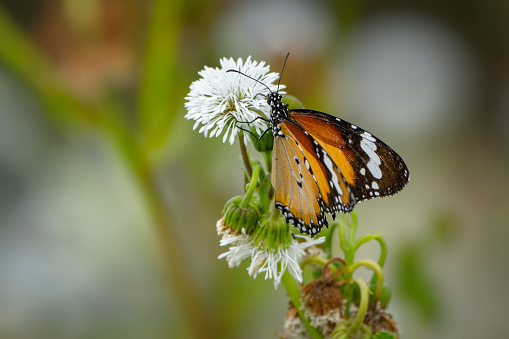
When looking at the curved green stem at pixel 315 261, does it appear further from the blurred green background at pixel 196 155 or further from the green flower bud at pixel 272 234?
the blurred green background at pixel 196 155

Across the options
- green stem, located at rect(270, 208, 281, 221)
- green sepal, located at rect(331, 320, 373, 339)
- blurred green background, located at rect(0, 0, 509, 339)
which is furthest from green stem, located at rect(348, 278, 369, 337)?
blurred green background, located at rect(0, 0, 509, 339)

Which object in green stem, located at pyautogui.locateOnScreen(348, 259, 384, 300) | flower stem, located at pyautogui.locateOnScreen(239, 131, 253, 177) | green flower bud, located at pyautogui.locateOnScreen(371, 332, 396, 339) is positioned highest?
flower stem, located at pyautogui.locateOnScreen(239, 131, 253, 177)

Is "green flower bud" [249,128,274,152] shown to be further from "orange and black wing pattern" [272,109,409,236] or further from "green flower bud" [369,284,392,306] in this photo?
"green flower bud" [369,284,392,306]

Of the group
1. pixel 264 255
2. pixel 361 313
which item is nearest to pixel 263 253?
pixel 264 255

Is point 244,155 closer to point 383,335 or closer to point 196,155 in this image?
point 383,335

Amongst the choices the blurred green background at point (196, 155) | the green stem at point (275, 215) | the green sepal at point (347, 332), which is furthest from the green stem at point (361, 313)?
the blurred green background at point (196, 155)

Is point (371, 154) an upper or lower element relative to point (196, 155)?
lower

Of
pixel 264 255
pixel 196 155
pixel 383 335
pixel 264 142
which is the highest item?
pixel 196 155

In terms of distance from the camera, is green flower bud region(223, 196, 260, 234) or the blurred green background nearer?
green flower bud region(223, 196, 260, 234)
